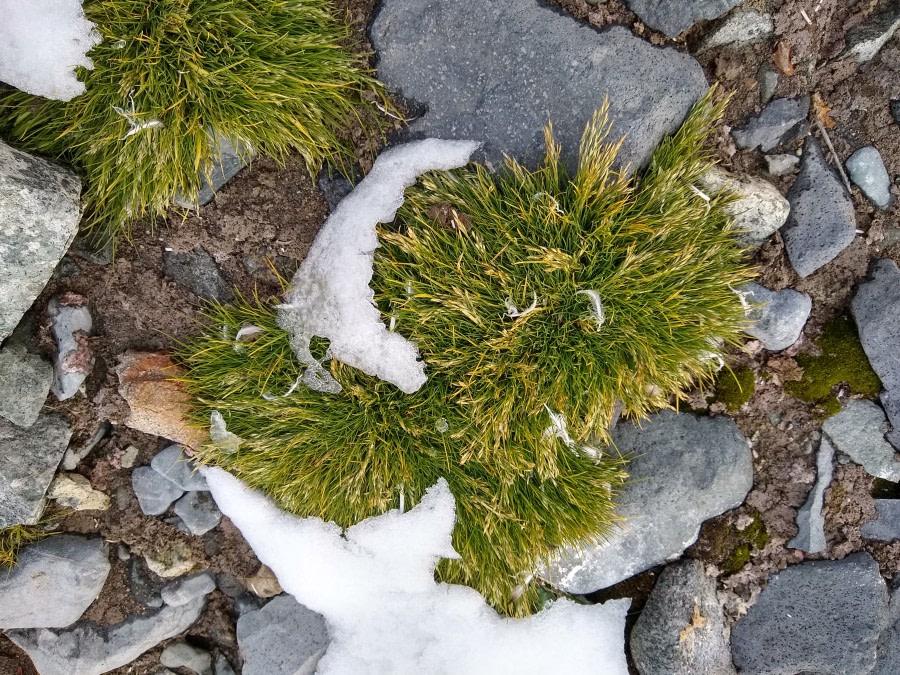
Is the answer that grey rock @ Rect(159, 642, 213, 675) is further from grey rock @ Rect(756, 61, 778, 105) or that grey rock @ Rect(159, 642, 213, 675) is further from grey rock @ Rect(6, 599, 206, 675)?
grey rock @ Rect(756, 61, 778, 105)

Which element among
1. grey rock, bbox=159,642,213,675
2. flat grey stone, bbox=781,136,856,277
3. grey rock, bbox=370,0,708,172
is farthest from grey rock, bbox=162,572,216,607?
flat grey stone, bbox=781,136,856,277

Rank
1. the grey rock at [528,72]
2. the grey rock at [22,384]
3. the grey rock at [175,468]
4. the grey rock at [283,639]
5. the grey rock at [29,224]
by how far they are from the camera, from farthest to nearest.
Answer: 1. the grey rock at [283,639]
2. the grey rock at [175,468]
3. the grey rock at [22,384]
4. the grey rock at [528,72]
5. the grey rock at [29,224]

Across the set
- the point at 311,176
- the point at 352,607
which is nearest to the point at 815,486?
the point at 352,607

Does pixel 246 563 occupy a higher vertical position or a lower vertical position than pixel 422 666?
lower

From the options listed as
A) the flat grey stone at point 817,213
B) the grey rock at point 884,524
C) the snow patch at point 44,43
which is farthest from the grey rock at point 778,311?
the snow patch at point 44,43

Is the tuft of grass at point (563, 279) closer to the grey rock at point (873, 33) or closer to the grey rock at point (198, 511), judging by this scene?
the grey rock at point (873, 33)

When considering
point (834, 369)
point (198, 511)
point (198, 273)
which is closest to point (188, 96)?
point (198, 273)

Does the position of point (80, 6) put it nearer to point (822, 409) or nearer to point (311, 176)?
point (311, 176)
